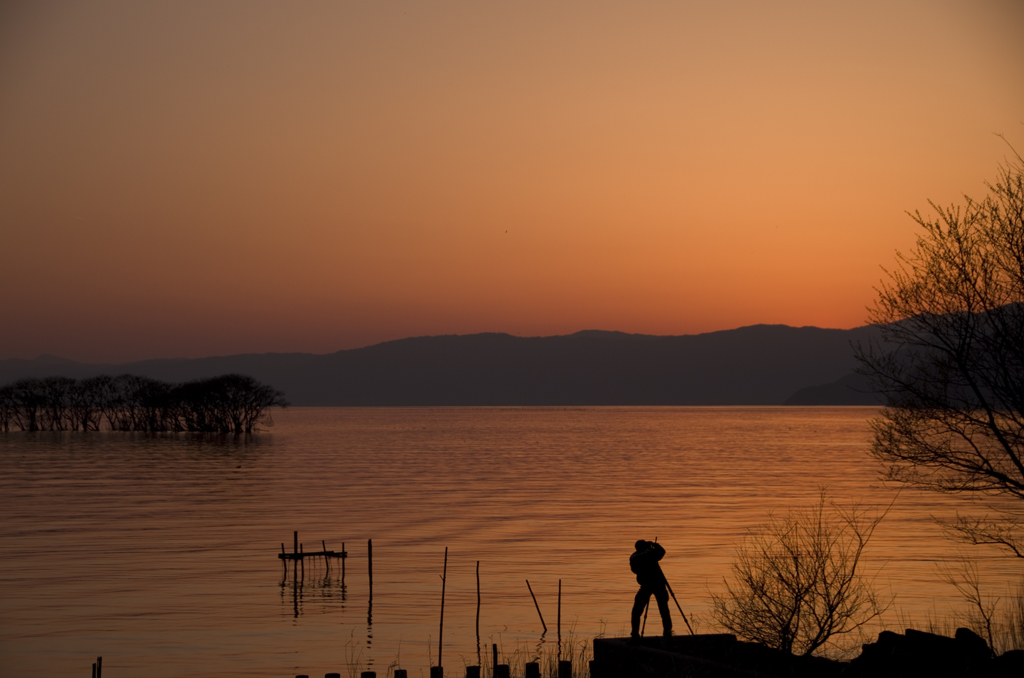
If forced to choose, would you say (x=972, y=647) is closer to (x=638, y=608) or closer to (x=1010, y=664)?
(x=1010, y=664)

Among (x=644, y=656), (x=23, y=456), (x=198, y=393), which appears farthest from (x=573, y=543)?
(x=198, y=393)

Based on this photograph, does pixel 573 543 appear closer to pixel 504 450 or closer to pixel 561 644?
pixel 561 644

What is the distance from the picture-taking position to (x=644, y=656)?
17.8 metres

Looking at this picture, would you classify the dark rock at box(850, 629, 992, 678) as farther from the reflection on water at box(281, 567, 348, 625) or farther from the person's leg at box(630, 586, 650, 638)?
the reflection on water at box(281, 567, 348, 625)

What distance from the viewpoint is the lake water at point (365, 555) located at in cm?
2716

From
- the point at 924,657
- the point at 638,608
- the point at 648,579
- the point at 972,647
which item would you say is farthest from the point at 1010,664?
the point at 638,608

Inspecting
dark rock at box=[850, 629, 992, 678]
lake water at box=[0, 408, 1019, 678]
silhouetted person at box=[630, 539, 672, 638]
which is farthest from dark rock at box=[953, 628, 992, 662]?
lake water at box=[0, 408, 1019, 678]

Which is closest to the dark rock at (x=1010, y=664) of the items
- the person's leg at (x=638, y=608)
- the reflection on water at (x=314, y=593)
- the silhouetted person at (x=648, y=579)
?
the silhouetted person at (x=648, y=579)

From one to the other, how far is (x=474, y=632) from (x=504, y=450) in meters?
104

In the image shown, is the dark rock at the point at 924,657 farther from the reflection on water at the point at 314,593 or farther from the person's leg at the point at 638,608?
Result: the reflection on water at the point at 314,593

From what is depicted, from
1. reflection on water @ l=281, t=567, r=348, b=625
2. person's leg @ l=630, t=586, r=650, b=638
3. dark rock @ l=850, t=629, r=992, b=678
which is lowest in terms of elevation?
reflection on water @ l=281, t=567, r=348, b=625

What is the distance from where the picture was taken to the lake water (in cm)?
2716

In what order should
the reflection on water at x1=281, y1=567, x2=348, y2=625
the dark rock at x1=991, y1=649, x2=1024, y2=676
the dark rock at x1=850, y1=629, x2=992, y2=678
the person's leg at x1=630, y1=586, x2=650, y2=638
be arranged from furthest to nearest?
the reflection on water at x1=281, y1=567, x2=348, y2=625 < the person's leg at x1=630, y1=586, x2=650, y2=638 < the dark rock at x1=850, y1=629, x2=992, y2=678 < the dark rock at x1=991, y1=649, x2=1024, y2=676

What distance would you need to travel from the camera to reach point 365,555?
140 ft
